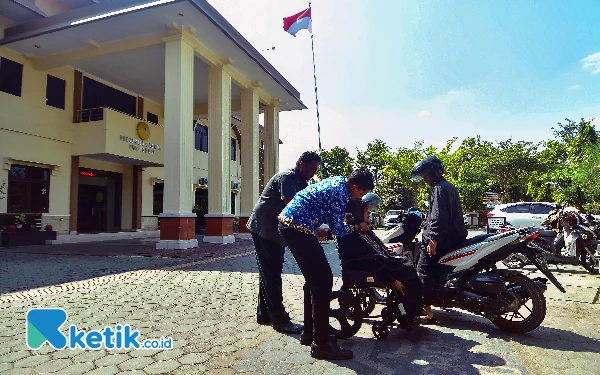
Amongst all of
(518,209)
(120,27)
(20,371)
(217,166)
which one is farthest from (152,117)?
(20,371)

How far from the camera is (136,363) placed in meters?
2.98

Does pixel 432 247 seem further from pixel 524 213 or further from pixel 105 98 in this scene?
pixel 105 98

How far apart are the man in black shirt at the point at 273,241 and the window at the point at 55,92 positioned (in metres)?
14.0

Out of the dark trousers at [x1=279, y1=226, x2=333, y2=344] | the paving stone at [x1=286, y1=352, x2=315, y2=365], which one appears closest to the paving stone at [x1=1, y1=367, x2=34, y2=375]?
the paving stone at [x1=286, y1=352, x2=315, y2=365]

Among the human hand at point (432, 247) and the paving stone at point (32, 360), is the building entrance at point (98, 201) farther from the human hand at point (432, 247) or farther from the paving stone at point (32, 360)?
the human hand at point (432, 247)

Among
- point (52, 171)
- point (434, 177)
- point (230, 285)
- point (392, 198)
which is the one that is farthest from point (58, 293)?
point (392, 198)

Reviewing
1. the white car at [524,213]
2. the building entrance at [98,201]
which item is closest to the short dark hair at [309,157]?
the white car at [524,213]

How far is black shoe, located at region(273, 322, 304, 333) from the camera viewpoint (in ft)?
12.3

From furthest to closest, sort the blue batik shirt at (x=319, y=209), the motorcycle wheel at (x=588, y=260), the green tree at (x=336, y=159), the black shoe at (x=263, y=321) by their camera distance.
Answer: the green tree at (x=336, y=159) → the motorcycle wheel at (x=588, y=260) → the black shoe at (x=263, y=321) → the blue batik shirt at (x=319, y=209)

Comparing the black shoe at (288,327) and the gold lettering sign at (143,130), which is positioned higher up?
the gold lettering sign at (143,130)

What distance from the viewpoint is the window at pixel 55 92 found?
14.4 m

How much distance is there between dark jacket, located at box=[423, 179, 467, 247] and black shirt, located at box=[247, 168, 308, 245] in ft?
4.25

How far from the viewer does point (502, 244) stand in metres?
3.76

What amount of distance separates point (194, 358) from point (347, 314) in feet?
4.46
